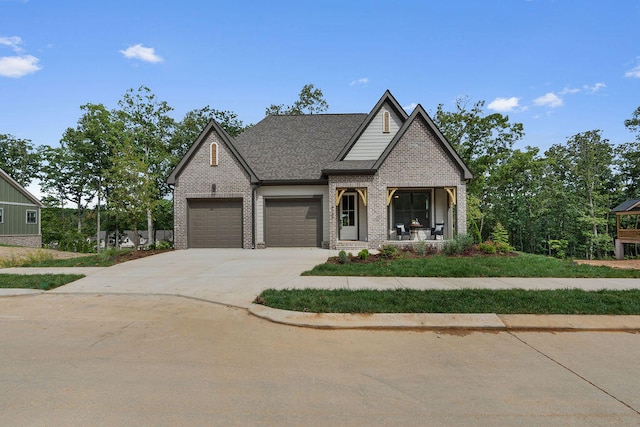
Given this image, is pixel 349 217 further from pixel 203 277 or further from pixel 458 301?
pixel 458 301

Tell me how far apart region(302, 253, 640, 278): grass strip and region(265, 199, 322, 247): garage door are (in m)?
6.55

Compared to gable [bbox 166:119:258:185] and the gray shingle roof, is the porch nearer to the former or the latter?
the gray shingle roof

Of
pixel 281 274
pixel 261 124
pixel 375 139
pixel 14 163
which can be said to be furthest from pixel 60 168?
pixel 281 274

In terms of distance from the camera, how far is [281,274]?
980 cm

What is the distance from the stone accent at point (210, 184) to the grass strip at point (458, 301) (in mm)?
10249

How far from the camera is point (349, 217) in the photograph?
17766 mm

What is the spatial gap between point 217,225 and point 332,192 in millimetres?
6172

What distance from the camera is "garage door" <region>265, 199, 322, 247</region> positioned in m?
17.6

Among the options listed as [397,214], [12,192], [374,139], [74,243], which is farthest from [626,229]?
[12,192]

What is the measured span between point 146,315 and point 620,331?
800 cm

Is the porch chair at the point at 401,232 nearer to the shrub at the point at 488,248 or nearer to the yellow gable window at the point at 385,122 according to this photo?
the shrub at the point at 488,248

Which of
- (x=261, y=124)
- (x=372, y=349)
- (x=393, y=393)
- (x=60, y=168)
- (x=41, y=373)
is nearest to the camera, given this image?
(x=393, y=393)

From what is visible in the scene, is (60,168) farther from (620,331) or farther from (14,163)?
(620,331)

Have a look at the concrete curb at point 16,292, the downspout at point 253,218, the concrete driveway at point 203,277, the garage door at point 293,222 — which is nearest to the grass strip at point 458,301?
the concrete driveway at point 203,277
